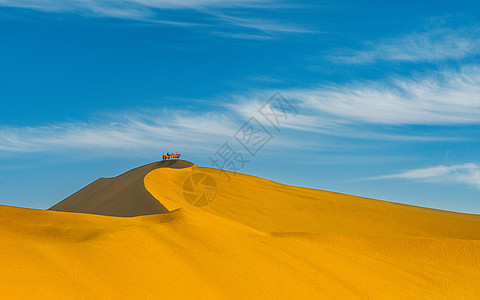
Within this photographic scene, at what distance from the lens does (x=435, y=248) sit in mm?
14062

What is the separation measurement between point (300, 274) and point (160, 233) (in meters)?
2.98

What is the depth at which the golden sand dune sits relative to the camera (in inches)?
274

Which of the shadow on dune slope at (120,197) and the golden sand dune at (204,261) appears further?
the shadow on dune slope at (120,197)

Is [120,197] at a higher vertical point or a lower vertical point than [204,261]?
higher

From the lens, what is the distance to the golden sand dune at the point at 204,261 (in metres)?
6.96

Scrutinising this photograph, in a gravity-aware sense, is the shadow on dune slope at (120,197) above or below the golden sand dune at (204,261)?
above

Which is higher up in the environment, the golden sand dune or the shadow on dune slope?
the shadow on dune slope

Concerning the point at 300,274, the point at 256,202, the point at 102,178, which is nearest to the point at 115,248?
the point at 300,274

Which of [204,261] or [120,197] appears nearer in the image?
[204,261]

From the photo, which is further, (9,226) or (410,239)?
(410,239)

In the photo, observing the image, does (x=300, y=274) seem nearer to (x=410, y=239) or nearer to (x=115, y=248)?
(x=115, y=248)

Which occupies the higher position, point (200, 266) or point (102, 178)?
point (102, 178)

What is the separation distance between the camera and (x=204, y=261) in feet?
28.2

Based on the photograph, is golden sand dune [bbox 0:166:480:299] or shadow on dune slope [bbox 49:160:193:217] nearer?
golden sand dune [bbox 0:166:480:299]
